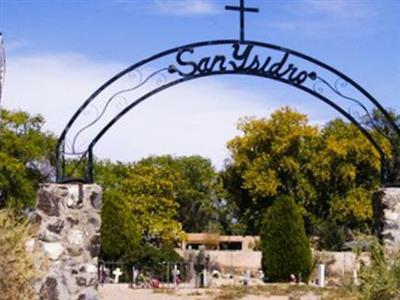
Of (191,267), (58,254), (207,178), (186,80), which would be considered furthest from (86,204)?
(207,178)

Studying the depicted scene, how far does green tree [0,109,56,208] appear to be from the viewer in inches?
1479

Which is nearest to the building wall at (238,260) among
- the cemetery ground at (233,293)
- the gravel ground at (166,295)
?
the gravel ground at (166,295)

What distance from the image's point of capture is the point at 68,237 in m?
10.1

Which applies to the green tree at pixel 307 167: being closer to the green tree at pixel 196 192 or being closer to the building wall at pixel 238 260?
the building wall at pixel 238 260

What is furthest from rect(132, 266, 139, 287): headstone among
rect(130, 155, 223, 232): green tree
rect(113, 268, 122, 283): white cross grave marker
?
rect(130, 155, 223, 232): green tree

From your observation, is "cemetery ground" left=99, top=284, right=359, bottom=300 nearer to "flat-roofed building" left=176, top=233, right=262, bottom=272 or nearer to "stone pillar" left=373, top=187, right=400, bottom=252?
"stone pillar" left=373, top=187, right=400, bottom=252

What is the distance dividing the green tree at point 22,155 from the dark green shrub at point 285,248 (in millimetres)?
14091

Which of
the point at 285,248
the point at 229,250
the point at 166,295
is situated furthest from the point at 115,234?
the point at 229,250

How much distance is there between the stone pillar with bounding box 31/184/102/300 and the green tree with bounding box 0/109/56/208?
26.8 m

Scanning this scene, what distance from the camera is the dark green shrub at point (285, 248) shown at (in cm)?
2441

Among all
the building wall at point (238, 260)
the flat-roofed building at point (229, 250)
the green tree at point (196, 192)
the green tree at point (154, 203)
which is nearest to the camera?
the building wall at point (238, 260)

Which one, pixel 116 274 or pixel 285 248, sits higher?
pixel 285 248

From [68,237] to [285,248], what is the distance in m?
15.1

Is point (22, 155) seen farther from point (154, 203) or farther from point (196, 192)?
point (196, 192)
